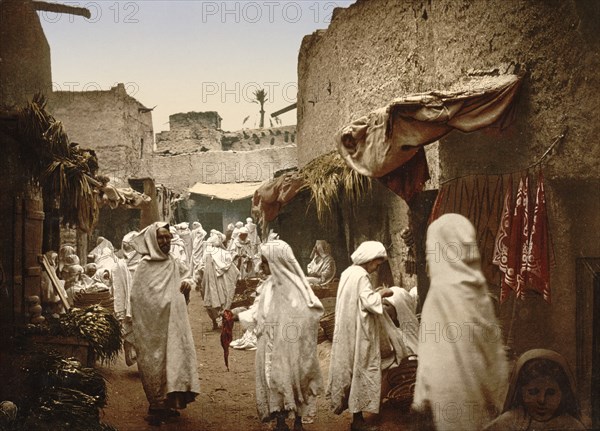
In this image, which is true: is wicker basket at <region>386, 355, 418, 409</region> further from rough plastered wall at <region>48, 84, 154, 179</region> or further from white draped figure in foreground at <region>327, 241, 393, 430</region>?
rough plastered wall at <region>48, 84, 154, 179</region>

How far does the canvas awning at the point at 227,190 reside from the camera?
8562 mm

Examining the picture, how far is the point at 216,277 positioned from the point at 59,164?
4350 mm

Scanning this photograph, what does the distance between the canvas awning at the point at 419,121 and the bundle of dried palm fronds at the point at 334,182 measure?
2292 mm

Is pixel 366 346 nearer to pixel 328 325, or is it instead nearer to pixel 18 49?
pixel 328 325

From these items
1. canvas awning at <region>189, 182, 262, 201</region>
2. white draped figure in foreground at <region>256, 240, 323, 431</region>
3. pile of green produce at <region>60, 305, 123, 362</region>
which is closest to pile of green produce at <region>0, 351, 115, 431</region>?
pile of green produce at <region>60, 305, 123, 362</region>

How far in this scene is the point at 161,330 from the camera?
5500 millimetres

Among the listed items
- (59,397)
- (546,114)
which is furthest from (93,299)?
(546,114)

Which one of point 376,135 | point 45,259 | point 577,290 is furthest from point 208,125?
point 577,290

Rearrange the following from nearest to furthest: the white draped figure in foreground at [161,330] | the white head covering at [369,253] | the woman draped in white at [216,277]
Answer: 1. the white head covering at [369,253]
2. the white draped figure in foreground at [161,330]
3. the woman draped in white at [216,277]

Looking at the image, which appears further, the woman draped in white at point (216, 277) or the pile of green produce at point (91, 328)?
the woman draped in white at point (216, 277)

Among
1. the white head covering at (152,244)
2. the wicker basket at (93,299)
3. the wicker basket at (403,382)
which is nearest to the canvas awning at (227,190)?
the wicker basket at (93,299)

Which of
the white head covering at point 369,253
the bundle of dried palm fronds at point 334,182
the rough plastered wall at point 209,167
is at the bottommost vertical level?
the white head covering at point 369,253

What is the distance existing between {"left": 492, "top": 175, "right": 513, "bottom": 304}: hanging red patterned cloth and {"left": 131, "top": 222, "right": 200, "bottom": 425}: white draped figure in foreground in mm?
2738

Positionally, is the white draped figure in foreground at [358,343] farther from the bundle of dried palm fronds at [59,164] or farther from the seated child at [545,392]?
the bundle of dried palm fronds at [59,164]
